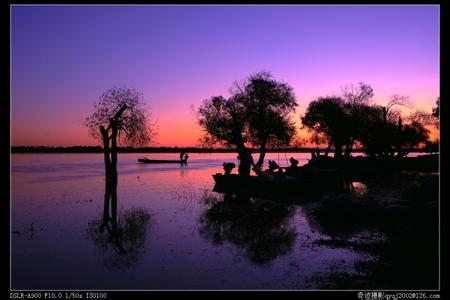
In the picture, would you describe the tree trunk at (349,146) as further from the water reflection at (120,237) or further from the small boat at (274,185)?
the water reflection at (120,237)

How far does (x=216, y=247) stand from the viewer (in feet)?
43.3

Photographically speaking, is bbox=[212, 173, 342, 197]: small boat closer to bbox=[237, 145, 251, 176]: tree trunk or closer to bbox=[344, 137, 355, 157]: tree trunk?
bbox=[237, 145, 251, 176]: tree trunk

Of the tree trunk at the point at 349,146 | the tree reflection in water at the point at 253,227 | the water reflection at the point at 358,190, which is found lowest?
the tree reflection in water at the point at 253,227

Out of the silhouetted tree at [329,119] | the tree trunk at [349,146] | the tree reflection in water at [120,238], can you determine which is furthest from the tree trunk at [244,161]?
the tree trunk at [349,146]

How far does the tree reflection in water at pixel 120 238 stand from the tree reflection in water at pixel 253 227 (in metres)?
2.86

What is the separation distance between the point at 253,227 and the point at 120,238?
19.2 ft

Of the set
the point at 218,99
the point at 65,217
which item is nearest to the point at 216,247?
the point at 65,217

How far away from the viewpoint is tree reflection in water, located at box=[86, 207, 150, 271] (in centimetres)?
1209

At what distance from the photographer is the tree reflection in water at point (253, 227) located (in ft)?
41.5

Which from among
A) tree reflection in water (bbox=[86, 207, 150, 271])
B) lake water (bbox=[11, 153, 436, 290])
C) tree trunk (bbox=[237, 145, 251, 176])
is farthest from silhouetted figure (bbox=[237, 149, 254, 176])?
tree reflection in water (bbox=[86, 207, 150, 271])

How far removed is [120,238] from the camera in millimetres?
15070

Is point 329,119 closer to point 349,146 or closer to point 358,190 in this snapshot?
point 349,146

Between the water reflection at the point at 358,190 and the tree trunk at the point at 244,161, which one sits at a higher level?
the tree trunk at the point at 244,161

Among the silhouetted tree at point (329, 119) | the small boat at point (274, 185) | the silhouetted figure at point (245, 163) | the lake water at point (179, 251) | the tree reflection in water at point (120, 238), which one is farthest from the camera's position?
the silhouetted tree at point (329, 119)
